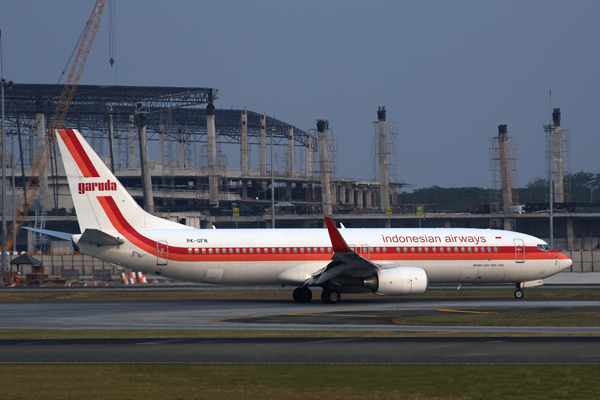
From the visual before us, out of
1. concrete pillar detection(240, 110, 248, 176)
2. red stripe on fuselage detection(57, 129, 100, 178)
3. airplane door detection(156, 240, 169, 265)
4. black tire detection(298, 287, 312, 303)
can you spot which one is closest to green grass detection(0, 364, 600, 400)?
airplane door detection(156, 240, 169, 265)

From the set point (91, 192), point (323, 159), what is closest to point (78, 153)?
point (91, 192)

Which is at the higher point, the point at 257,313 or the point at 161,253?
the point at 161,253

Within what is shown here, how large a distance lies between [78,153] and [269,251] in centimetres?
1079

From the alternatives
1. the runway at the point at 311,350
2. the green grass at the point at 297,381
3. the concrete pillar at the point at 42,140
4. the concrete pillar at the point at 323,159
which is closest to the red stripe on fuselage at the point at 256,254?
the runway at the point at 311,350

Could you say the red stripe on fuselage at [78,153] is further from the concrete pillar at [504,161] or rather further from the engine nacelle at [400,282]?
the concrete pillar at [504,161]

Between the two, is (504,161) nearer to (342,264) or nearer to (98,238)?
(342,264)

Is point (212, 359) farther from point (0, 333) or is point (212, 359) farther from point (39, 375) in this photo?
point (0, 333)

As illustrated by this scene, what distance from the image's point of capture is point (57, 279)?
5403 centimetres

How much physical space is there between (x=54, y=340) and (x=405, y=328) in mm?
11424

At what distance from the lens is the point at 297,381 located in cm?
1437

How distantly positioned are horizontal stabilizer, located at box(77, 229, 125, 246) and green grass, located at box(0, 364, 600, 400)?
57.5 feet

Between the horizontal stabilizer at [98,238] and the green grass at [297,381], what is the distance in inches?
690

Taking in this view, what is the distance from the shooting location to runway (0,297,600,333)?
965 inches

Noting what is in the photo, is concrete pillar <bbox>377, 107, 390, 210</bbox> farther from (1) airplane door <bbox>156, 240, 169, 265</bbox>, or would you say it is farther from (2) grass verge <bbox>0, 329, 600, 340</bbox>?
(2) grass verge <bbox>0, 329, 600, 340</bbox>
